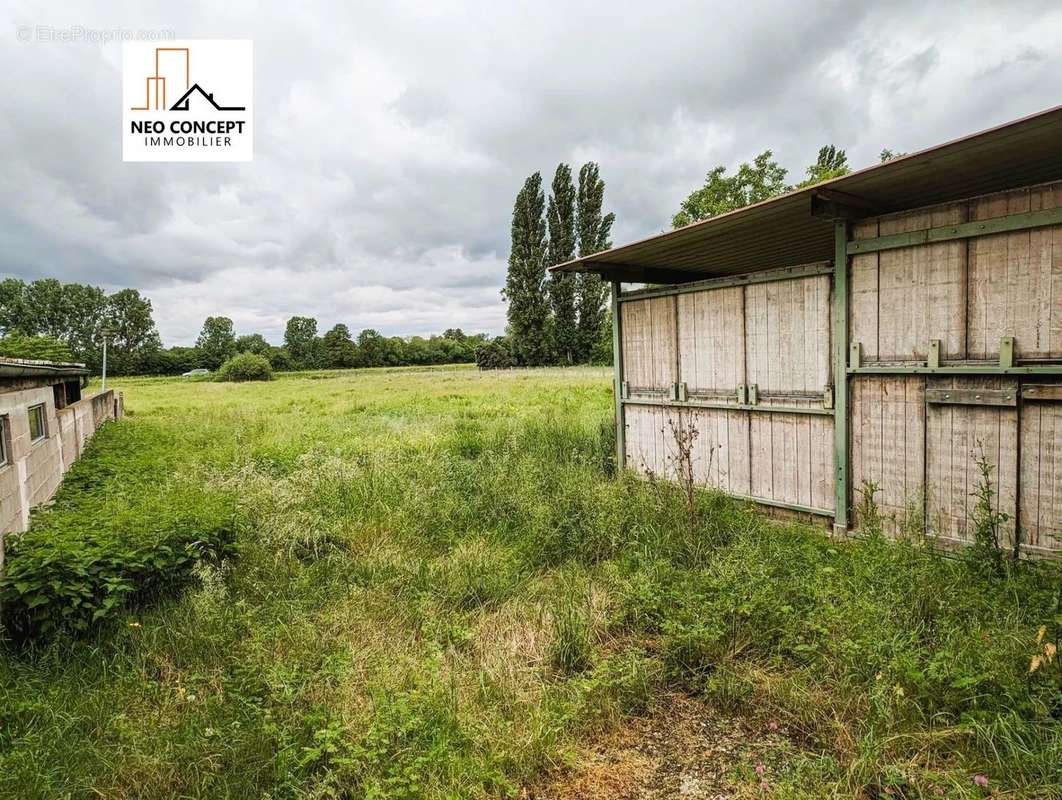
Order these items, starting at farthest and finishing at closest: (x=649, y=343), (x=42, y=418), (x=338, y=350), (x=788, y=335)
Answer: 1. (x=338, y=350)
2. (x=649, y=343)
3. (x=42, y=418)
4. (x=788, y=335)

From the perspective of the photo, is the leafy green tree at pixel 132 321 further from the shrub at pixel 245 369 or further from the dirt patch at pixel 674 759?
the dirt patch at pixel 674 759

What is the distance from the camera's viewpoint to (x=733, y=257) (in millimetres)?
7273

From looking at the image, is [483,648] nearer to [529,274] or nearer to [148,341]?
[529,274]

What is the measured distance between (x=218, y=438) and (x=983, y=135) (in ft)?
42.1

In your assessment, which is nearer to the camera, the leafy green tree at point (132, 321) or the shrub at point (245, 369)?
the shrub at point (245, 369)

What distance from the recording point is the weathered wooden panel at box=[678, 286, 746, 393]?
600cm

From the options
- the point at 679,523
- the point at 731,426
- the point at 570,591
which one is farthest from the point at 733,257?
the point at 570,591

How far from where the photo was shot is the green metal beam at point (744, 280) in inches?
205

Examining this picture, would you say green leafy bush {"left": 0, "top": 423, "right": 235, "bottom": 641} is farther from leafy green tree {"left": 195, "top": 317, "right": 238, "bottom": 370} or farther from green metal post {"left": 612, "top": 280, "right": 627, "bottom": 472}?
leafy green tree {"left": 195, "top": 317, "right": 238, "bottom": 370}

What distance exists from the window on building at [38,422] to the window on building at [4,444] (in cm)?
118

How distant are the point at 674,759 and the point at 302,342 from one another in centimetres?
8760

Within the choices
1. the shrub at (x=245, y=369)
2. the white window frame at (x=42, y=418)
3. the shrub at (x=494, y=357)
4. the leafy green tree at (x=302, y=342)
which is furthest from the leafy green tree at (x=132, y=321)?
the white window frame at (x=42, y=418)

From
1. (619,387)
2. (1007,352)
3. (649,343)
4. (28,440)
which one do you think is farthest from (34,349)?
(1007,352)

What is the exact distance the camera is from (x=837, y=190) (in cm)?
458
